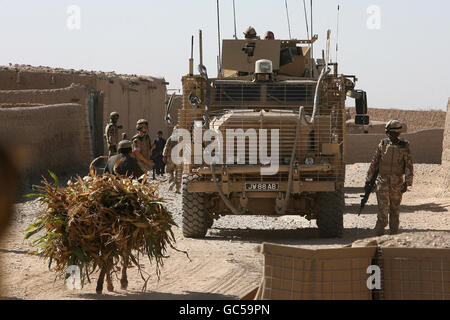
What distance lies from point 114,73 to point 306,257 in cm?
2524

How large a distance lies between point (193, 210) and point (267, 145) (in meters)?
1.33

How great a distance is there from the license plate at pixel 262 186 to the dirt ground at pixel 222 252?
0.71 meters

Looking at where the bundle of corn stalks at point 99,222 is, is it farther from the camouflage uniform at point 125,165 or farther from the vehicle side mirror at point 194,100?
the vehicle side mirror at point 194,100

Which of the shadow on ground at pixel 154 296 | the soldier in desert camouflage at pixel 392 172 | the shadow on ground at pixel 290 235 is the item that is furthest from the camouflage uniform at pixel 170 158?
the shadow on ground at pixel 154 296

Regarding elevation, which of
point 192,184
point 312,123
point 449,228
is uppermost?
point 312,123

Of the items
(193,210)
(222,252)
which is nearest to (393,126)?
(222,252)

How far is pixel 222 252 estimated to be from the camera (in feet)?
30.3

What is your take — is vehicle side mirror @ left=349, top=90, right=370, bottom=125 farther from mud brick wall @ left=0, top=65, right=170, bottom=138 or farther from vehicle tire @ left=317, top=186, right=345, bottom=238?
mud brick wall @ left=0, top=65, right=170, bottom=138

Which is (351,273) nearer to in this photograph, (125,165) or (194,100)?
(125,165)

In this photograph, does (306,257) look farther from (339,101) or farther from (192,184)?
(339,101)

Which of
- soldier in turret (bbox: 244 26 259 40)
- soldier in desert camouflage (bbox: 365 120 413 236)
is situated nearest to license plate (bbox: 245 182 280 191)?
soldier in desert camouflage (bbox: 365 120 413 236)
